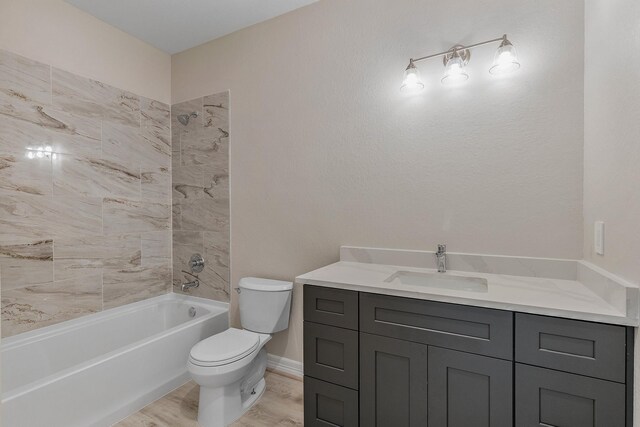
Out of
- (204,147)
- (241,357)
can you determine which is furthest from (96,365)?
(204,147)

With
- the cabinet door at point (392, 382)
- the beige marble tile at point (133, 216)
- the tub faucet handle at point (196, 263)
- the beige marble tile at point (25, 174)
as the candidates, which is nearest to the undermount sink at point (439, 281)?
the cabinet door at point (392, 382)

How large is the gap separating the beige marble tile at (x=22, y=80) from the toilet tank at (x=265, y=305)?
1.84 metres

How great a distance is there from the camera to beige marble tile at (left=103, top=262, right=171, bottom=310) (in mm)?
2625

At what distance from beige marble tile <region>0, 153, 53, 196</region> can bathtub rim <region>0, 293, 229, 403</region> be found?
921 mm

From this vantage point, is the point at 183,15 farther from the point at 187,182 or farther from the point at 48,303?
the point at 48,303

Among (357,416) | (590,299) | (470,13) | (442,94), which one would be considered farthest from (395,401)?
(470,13)

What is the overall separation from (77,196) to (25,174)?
329 mm

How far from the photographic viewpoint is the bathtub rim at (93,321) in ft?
5.60

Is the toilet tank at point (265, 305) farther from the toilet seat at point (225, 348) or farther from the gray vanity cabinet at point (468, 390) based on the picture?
the gray vanity cabinet at point (468, 390)

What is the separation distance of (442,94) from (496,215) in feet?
2.48

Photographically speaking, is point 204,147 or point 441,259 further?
point 204,147

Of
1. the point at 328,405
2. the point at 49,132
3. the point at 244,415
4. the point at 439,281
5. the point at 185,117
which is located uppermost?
the point at 185,117

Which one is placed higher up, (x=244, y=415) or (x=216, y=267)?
(x=216, y=267)

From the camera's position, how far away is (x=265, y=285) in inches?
93.6
